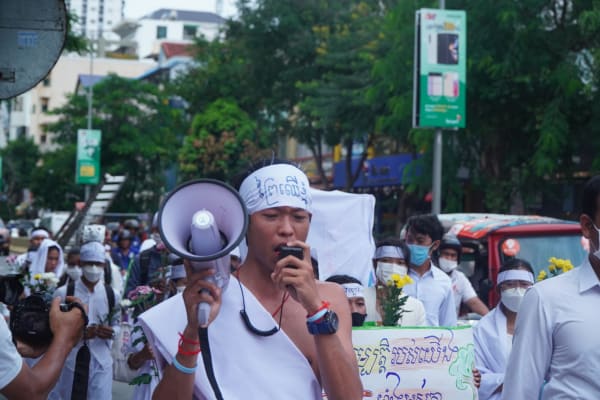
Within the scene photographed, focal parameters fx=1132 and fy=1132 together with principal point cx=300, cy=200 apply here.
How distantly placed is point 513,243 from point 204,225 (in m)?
9.08

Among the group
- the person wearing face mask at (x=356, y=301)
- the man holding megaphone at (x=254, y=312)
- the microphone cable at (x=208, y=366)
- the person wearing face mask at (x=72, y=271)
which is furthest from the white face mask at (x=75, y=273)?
the microphone cable at (x=208, y=366)

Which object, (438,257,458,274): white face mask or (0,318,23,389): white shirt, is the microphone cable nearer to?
(0,318,23,389): white shirt

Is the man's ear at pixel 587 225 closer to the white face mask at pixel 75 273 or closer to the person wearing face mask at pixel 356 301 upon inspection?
the person wearing face mask at pixel 356 301

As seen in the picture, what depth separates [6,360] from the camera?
12.1 feet

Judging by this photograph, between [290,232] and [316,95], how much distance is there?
1201 inches

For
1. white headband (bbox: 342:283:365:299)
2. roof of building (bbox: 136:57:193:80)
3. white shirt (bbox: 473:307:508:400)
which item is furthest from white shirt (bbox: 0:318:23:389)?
roof of building (bbox: 136:57:193:80)

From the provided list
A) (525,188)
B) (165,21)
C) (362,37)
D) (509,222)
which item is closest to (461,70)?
(525,188)

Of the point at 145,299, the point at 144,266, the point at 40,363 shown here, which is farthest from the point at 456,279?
the point at 40,363

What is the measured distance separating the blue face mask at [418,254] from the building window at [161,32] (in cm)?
11885

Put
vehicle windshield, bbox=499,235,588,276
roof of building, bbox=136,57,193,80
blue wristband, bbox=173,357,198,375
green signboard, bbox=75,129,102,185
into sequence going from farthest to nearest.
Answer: roof of building, bbox=136,57,193,80 < green signboard, bbox=75,129,102,185 < vehicle windshield, bbox=499,235,588,276 < blue wristband, bbox=173,357,198,375

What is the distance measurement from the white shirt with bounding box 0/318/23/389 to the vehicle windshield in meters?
8.90

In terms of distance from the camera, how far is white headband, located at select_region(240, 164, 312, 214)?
135 inches

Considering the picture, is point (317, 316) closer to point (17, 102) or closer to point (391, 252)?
point (391, 252)

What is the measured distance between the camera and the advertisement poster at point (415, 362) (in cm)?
545
